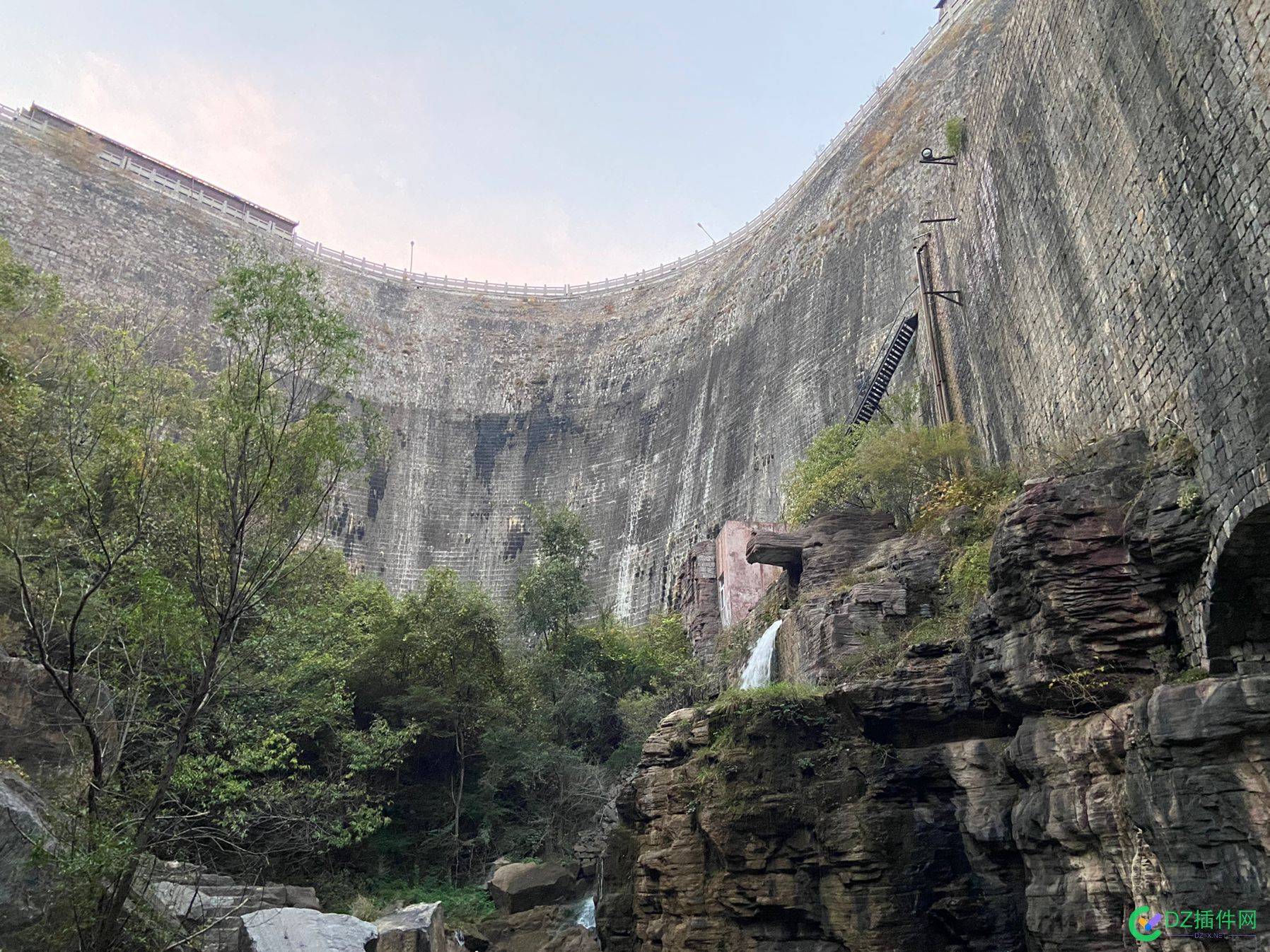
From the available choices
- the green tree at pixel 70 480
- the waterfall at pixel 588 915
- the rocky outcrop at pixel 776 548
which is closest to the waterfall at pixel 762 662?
the rocky outcrop at pixel 776 548

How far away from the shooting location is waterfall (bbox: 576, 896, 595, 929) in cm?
1477

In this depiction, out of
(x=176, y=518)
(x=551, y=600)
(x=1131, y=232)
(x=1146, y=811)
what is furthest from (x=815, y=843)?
(x=551, y=600)

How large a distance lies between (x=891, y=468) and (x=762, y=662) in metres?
4.24

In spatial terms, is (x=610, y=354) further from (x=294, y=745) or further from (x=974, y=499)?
(x=974, y=499)

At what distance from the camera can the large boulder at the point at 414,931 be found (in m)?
11.5

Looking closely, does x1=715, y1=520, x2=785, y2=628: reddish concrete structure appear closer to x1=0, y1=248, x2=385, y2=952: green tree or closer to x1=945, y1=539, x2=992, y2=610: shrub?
x1=945, y1=539, x2=992, y2=610: shrub

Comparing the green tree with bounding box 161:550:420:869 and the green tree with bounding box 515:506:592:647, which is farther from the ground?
the green tree with bounding box 515:506:592:647

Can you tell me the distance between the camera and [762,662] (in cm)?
1673

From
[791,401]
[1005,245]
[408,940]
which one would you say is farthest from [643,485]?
[408,940]

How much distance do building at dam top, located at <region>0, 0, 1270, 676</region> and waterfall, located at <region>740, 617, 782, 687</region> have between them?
5.09 m

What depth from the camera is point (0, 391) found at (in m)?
12.4

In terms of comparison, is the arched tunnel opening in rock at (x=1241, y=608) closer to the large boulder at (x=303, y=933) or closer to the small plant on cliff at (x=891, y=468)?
the small plant on cliff at (x=891, y=468)

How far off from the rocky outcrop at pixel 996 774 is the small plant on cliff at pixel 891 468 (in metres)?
3.09

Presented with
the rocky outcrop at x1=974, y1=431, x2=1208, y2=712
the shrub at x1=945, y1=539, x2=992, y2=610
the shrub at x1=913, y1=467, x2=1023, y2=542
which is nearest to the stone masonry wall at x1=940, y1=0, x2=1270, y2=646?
the rocky outcrop at x1=974, y1=431, x2=1208, y2=712
